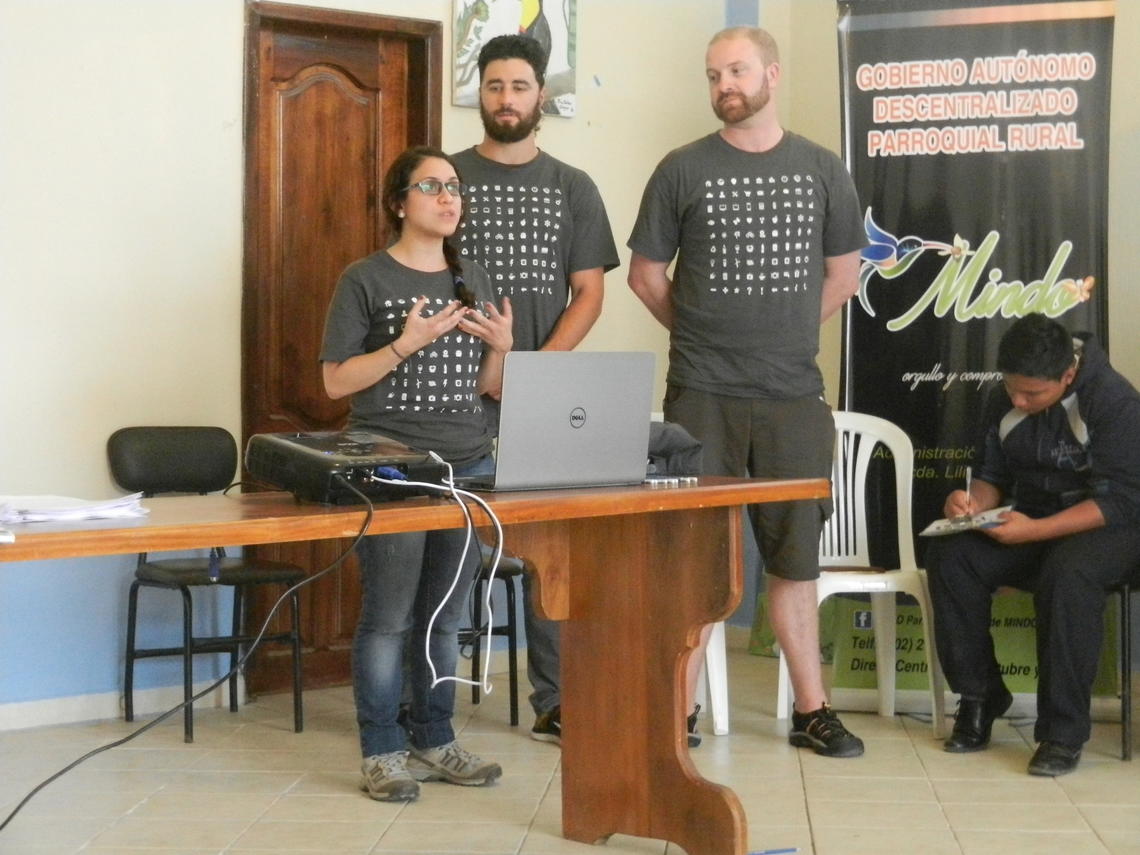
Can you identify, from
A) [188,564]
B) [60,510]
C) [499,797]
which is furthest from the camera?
[188,564]

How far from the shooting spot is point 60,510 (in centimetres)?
181

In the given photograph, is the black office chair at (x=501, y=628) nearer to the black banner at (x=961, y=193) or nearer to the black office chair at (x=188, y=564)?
the black office chair at (x=188, y=564)

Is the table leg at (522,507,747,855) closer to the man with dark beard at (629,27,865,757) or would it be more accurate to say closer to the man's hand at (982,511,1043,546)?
the man with dark beard at (629,27,865,757)

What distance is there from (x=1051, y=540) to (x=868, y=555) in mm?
752

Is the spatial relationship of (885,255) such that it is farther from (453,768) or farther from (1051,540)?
(453,768)

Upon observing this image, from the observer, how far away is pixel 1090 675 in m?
3.44

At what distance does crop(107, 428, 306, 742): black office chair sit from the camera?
3820 mm

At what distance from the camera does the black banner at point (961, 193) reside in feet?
14.0

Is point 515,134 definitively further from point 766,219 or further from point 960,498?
point 960,498

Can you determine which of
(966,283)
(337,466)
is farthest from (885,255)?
(337,466)

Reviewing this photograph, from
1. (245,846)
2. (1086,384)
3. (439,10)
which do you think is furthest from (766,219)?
(245,846)

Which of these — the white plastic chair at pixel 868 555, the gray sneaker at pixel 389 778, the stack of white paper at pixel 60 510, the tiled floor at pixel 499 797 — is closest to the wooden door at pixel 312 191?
the tiled floor at pixel 499 797

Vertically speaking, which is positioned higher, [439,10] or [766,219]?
[439,10]

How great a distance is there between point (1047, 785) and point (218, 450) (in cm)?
235
